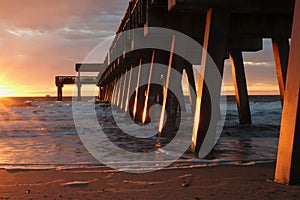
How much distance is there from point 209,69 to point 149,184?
8.26ft

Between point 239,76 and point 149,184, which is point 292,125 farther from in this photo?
point 239,76

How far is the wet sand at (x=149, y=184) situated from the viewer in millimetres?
3570

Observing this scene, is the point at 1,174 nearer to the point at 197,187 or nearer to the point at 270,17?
the point at 197,187

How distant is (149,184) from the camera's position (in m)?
4.04

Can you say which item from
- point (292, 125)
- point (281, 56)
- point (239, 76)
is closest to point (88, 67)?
point (239, 76)

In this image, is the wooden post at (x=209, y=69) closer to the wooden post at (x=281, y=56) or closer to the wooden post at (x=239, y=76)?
the wooden post at (x=281, y=56)

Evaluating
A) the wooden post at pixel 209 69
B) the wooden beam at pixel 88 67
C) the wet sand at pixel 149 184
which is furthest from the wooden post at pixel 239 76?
the wooden beam at pixel 88 67

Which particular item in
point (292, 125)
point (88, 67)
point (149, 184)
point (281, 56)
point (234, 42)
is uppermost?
point (88, 67)

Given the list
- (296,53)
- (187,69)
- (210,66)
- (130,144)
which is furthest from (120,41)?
(296,53)

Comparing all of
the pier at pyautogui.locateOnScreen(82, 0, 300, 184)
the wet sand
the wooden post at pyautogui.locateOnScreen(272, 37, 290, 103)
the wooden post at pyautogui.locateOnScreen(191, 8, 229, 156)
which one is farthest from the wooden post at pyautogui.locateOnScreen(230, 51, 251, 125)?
the wet sand

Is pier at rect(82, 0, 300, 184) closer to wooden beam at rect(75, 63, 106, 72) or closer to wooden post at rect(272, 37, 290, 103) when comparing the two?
wooden post at rect(272, 37, 290, 103)

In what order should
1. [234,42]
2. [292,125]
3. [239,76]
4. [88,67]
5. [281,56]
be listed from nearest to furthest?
[292,125] → [281,56] → [234,42] → [239,76] → [88,67]

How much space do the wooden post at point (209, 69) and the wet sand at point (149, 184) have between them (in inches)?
53.0

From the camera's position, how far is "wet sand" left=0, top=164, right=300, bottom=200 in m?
3.57
